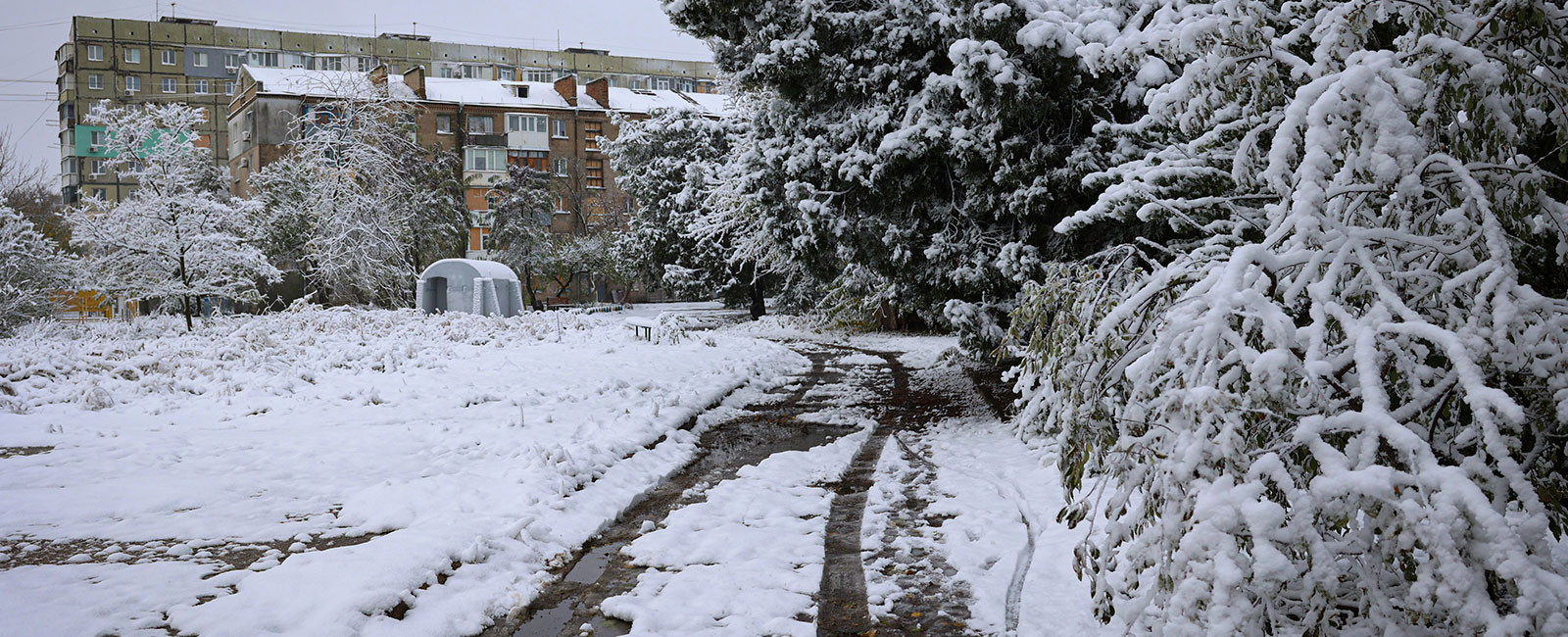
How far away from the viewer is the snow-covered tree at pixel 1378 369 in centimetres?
286

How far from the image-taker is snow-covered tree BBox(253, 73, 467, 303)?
33.2 metres

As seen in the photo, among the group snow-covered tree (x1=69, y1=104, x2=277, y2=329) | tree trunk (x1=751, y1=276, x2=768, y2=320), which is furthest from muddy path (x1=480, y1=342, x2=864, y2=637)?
tree trunk (x1=751, y1=276, x2=768, y2=320)

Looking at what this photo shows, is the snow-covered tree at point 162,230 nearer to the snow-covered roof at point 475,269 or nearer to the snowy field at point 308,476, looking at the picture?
the snow-covered roof at point 475,269

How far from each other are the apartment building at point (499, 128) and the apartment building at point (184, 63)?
15901 millimetres

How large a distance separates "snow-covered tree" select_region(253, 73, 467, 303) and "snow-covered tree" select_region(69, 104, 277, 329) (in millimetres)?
7751

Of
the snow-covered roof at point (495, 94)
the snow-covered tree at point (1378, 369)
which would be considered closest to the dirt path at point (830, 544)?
the snow-covered tree at point (1378, 369)

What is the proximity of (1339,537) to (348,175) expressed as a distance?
35197 mm

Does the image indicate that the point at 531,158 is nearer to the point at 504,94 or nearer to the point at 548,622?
the point at 504,94

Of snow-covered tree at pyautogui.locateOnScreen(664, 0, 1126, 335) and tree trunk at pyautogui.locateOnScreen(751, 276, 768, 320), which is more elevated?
snow-covered tree at pyautogui.locateOnScreen(664, 0, 1126, 335)

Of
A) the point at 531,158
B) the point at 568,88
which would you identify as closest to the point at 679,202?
the point at 531,158

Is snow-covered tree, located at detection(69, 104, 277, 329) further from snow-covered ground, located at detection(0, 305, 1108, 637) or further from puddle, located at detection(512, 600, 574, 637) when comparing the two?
puddle, located at detection(512, 600, 574, 637)

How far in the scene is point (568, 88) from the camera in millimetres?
65312

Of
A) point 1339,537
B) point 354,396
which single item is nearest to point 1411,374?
point 1339,537

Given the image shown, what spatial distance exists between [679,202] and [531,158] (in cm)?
3424
